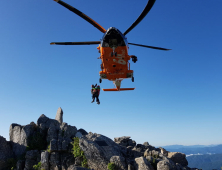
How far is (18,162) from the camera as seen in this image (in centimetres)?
2639

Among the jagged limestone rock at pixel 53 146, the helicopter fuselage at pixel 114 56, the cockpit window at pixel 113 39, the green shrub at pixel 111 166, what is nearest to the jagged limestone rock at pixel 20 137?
the jagged limestone rock at pixel 53 146

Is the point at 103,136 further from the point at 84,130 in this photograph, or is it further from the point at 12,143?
the point at 12,143

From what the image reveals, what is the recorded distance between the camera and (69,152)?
79.2 feet

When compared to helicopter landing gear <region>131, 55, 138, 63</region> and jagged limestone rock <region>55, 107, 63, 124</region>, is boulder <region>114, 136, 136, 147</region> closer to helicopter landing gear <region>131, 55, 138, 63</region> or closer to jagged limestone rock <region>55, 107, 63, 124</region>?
jagged limestone rock <region>55, 107, 63, 124</region>

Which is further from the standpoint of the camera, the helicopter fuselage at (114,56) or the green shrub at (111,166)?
the green shrub at (111,166)

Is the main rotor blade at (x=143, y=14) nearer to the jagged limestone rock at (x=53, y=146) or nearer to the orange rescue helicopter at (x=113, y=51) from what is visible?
the orange rescue helicopter at (x=113, y=51)

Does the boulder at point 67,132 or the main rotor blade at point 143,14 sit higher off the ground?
the main rotor blade at point 143,14

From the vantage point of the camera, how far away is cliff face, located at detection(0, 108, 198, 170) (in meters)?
18.3

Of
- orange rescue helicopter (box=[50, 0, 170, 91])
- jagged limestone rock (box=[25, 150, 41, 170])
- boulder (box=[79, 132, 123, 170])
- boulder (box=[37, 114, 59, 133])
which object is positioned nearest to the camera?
orange rescue helicopter (box=[50, 0, 170, 91])

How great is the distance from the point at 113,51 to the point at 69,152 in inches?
697

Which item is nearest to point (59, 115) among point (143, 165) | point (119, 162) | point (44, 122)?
point (44, 122)

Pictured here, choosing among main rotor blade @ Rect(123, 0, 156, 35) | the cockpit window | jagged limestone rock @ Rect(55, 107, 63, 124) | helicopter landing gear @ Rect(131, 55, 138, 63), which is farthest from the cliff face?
main rotor blade @ Rect(123, 0, 156, 35)

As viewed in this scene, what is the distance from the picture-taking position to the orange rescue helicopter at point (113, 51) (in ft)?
43.9

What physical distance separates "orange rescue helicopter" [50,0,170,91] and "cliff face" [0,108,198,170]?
9.11m
